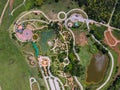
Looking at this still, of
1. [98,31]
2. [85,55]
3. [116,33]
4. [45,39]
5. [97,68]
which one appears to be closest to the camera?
[45,39]

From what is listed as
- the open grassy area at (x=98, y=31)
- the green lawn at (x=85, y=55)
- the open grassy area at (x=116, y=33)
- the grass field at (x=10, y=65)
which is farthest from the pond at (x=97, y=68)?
the grass field at (x=10, y=65)

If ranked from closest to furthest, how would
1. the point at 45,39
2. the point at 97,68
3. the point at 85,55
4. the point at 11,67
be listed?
the point at 11,67
the point at 45,39
the point at 85,55
the point at 97,68

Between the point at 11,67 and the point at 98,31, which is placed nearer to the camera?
the point at 11,67

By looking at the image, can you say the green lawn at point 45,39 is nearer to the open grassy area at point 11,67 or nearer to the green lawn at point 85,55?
the open grassy area at point 11,67

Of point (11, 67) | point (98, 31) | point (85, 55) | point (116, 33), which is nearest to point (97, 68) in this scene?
point (85, 55)

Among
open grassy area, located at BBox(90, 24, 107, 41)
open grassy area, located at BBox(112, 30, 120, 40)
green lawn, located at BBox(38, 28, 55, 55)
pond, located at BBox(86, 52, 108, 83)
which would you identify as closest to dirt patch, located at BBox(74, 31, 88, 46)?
open grassy area, located at BBox(90, 24, 107, 41)

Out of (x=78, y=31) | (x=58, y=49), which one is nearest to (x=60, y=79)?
(x=58, y=49)

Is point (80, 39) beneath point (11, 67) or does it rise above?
above

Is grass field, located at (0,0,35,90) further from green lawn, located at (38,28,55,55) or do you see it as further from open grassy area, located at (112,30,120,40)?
open grassy area, located at (112,30,120,40)

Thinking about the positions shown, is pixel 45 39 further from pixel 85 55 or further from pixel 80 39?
pixel 85 55
